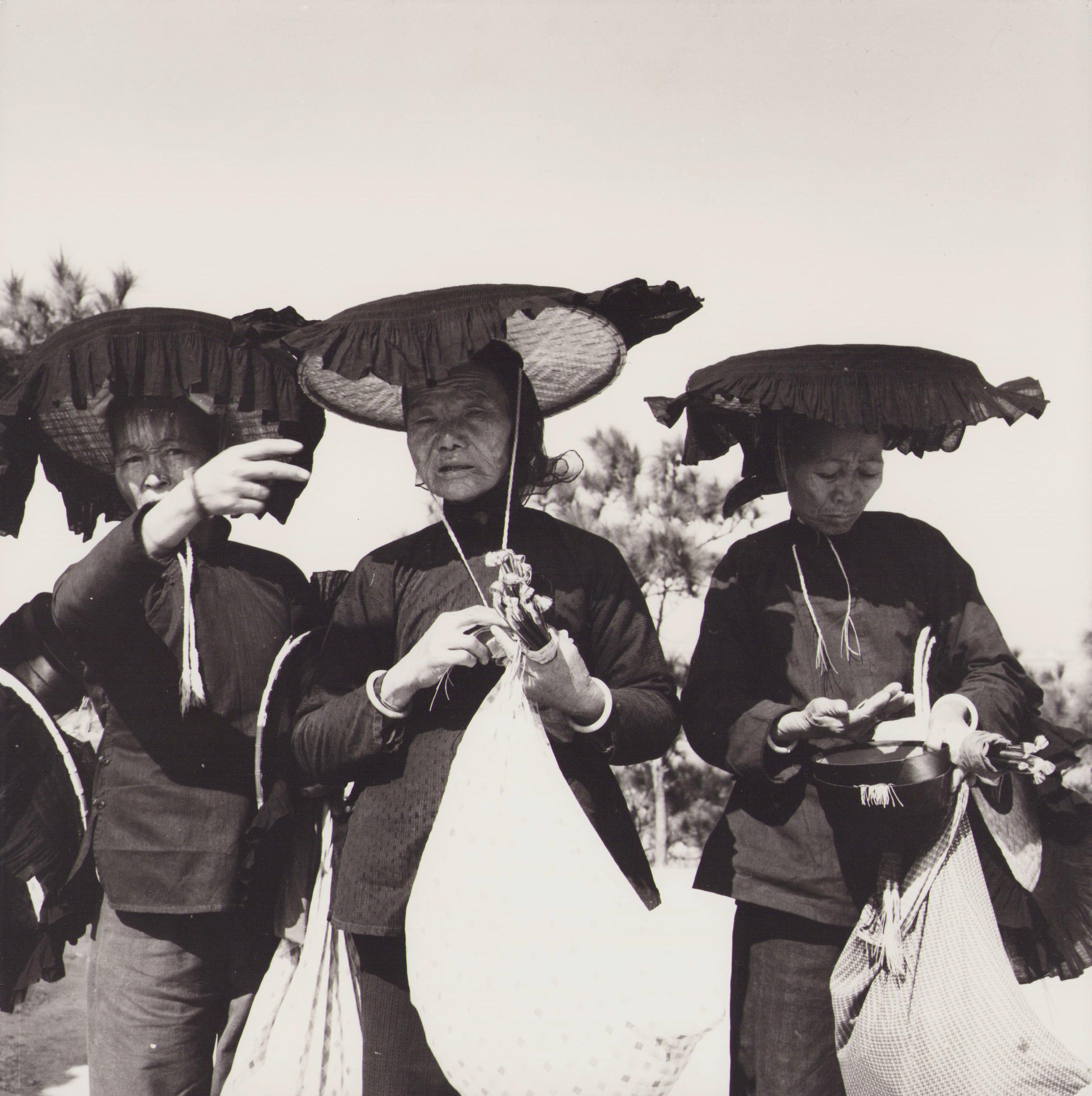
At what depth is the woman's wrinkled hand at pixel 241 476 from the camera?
1928mm

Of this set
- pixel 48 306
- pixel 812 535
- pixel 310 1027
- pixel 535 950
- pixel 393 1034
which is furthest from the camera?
pixel 48 306

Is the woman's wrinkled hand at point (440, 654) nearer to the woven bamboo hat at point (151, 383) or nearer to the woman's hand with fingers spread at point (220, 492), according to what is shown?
the woman's hand with fingers spread at point (220, 492)

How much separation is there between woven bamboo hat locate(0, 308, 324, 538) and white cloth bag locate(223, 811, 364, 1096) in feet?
3.03

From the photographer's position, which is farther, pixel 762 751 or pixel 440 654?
pixel 762 751

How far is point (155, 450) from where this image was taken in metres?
2.43

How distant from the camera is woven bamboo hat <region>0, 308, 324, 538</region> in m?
2.28

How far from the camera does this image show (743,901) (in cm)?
238

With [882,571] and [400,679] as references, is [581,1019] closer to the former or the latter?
[400,679]

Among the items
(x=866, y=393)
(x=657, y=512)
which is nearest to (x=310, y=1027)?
(x=866, y=393)

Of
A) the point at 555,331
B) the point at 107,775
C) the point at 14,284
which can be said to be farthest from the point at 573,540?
the point at 14,284

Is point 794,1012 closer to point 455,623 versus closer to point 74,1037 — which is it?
point 455,623

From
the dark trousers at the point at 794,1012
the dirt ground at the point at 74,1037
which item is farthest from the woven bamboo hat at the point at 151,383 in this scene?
the dirt ground at the point at 74,1037

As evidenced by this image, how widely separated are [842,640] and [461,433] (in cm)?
91

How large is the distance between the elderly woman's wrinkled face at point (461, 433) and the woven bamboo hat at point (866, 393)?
448 mm
